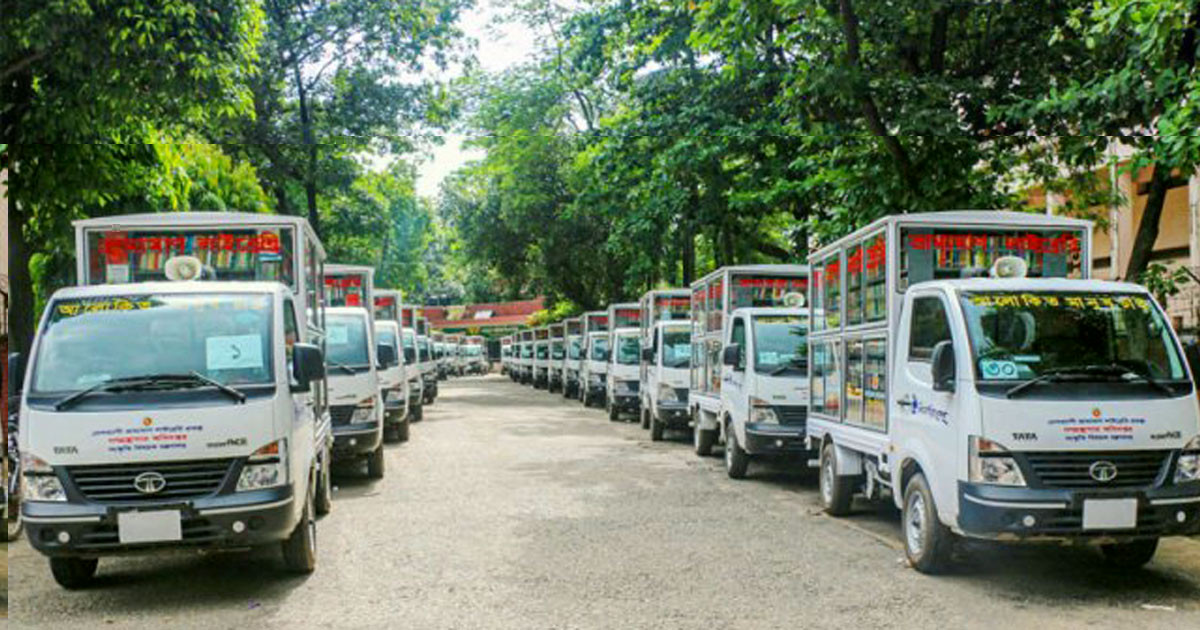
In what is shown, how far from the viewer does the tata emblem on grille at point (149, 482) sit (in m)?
7.01

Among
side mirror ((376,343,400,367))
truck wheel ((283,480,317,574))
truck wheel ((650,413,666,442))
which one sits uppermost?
side mirror ((376,343,400,367))

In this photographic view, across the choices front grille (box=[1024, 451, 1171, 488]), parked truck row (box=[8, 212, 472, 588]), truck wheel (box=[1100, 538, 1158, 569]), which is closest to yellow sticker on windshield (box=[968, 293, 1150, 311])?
front grille (box=[1024, 451, 1171, 488])

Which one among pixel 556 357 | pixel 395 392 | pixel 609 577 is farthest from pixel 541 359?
pixel 609 577

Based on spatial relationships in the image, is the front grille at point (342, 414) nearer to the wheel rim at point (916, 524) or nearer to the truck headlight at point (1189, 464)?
the wheel rim at point (916, 524)

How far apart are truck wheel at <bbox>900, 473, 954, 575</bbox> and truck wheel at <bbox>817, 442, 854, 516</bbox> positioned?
2.11m

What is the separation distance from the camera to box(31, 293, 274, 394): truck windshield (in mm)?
A: 7445

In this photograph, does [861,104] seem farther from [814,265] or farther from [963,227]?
[963,227]

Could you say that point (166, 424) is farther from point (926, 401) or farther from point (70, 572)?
point (926, 401)

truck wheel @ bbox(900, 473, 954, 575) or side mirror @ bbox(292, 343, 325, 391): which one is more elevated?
side mirror @ bbox(292, 343, 325, 391)

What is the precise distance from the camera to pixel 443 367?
52.5m

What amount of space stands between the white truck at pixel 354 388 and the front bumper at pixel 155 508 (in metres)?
5.41

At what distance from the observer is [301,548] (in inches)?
315

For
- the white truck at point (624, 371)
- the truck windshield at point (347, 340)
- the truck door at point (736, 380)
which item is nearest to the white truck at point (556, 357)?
the white truck at point (624, 371)

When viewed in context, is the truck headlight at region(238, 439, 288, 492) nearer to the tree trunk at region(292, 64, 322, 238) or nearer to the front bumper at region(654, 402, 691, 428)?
the front bumper at region(654, 402, 691, 428)
